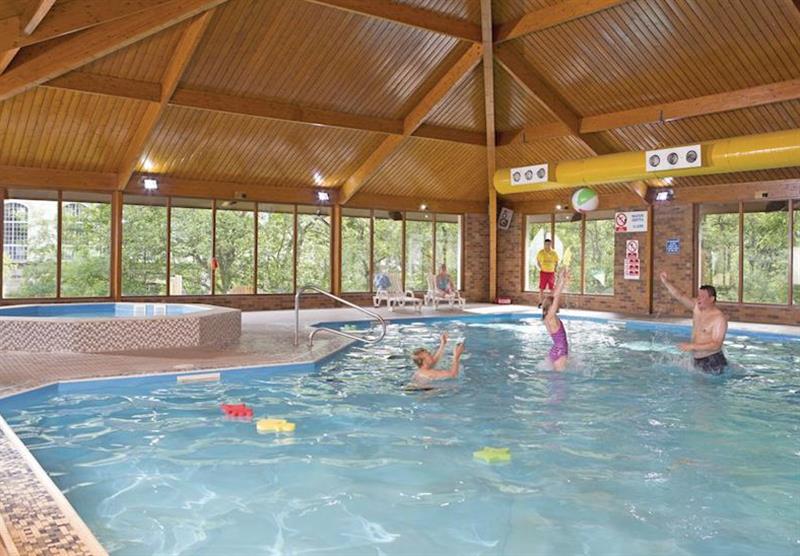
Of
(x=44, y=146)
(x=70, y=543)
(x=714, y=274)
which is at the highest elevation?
(x=44, y=146)

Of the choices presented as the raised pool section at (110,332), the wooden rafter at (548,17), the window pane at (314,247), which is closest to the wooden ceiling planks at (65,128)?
the raised pool section at (110,332)

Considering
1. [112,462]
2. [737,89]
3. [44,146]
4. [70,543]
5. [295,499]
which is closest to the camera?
[70,543]

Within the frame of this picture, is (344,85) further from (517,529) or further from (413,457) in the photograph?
(517,529)

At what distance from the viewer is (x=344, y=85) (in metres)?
11.6

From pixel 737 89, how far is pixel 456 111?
4.93m

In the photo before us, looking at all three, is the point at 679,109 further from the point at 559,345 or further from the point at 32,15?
the point at 32,15

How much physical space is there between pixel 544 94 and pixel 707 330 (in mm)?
6499

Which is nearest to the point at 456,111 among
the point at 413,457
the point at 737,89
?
the point at 737,89

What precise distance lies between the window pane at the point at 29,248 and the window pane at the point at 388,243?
672 centimetres

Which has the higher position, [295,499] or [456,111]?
[456,111]

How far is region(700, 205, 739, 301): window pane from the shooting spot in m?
13.0

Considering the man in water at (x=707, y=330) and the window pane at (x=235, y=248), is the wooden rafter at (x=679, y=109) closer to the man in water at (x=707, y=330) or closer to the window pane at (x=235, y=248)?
the man in water at (x=707, y=330)

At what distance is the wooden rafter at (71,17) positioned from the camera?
648 centimetres

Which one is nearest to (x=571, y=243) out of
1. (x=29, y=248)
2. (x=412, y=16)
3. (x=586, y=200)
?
(x=586, y=200)
